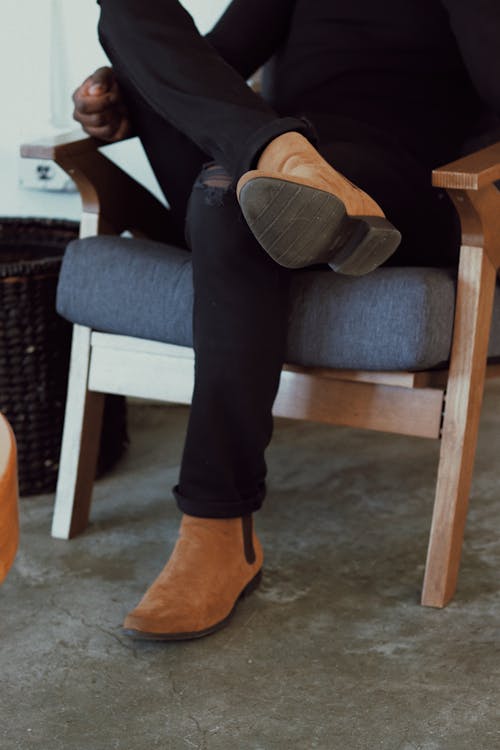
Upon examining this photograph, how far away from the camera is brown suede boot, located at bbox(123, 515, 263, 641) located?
132 cm

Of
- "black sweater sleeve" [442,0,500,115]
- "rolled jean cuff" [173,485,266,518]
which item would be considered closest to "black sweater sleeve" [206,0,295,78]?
"black sweater sleeve" [442,0,500,115]

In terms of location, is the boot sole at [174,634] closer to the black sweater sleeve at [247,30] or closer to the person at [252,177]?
the person at [252,177]

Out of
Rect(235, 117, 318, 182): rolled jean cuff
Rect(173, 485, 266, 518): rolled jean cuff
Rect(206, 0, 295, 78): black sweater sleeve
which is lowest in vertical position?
Rect(173, 485, 266, 518): rolled jean cuff

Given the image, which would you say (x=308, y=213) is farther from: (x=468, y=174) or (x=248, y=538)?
(x=248, y=538)

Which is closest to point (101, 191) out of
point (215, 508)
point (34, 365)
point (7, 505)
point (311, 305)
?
point (34, 365)

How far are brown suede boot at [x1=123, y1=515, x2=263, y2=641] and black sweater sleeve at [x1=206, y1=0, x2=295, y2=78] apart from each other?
0.75 metres

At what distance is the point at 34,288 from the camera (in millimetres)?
1742

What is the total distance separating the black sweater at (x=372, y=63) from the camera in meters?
1.64

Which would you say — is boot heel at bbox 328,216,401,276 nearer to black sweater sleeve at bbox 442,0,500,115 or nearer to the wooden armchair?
the wooden armchair

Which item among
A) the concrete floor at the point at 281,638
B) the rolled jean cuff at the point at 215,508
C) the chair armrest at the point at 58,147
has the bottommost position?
the concrete floor at the point at 281,638

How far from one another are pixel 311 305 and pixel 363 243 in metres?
0.22

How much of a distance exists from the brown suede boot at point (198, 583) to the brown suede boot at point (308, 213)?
379 mm

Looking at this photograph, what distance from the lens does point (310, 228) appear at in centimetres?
115

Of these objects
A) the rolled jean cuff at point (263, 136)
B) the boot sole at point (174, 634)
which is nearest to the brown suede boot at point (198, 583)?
the boot sole at point (174, 634)
